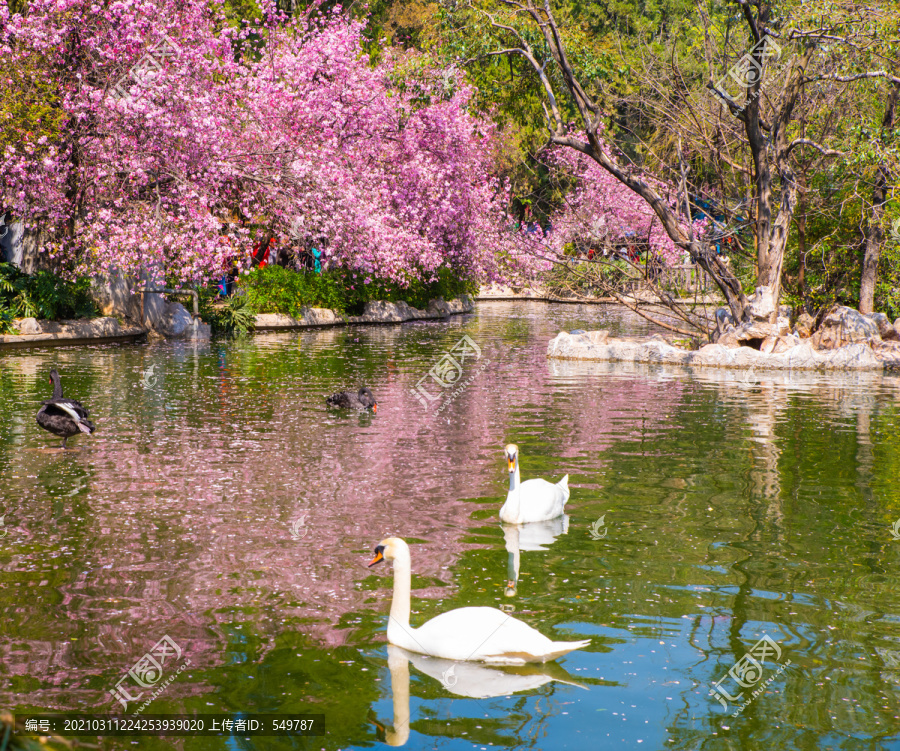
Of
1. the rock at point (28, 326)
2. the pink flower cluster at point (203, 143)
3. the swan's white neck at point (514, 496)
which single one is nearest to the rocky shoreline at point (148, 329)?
the rock at point (28, 326)

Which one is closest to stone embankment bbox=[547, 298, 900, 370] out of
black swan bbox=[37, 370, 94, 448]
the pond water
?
the pond water

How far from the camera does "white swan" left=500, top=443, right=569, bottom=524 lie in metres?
9.24

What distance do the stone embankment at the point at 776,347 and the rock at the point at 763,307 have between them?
3.8 inches

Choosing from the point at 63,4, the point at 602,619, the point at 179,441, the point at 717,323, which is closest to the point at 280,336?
the point at 63,4

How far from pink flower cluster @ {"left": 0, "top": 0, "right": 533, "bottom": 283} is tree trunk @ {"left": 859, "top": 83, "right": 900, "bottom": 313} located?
35.0 feet

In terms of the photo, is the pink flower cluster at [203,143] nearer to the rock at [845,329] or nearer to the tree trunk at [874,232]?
the tree trunk at [874,232]

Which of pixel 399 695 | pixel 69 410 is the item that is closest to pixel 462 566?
pixel 399 695

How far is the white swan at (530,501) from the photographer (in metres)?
9.24

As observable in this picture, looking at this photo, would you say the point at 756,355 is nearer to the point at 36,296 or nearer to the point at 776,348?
the point at 776,348

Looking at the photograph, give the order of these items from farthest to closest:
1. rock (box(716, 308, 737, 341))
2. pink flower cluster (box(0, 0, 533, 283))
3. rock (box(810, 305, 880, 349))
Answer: pink flower cluster (box(0, 0, 533, 283)) → rock (box(716, 308, 737, 341)) → rock (box(810, 305, 880, 349))

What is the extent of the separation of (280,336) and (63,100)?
30.7 feet

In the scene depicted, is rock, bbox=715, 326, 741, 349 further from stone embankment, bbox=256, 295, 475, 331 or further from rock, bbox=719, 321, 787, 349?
stone embankment, bbox=256, 295, 475, 331

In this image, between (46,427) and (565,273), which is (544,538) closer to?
(46,427)

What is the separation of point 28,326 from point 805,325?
2022 cm
